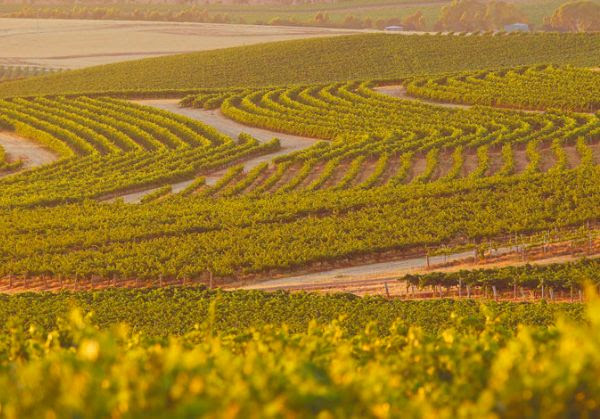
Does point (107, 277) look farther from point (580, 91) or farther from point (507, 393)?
point (580, 91)

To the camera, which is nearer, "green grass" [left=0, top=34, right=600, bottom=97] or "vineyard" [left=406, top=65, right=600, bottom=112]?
"vineyard" [left=406, top=65, right=600, bottom=112]

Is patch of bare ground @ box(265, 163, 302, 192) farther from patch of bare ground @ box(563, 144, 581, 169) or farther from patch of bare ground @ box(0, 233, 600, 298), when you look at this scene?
patch of bare ground @ box(0, 233, 600, 298)

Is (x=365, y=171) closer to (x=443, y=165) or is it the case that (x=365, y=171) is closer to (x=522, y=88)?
→ (x=443, y=165)

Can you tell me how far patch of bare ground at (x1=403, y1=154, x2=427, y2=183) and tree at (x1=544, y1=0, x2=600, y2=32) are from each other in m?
118

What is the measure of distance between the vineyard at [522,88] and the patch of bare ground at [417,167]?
22409mm

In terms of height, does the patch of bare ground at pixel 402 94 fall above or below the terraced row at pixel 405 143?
above

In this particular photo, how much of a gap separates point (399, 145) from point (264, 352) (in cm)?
6463

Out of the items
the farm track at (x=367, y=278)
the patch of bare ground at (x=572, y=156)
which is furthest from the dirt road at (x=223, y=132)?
the patch of bare ground at (x=572, y=156)

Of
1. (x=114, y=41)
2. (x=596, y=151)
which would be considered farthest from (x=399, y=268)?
(x=114, y=41)

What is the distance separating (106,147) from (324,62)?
49.6 meters

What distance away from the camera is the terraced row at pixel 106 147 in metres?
76.9

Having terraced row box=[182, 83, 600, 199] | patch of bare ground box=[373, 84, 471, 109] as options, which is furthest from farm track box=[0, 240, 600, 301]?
patch of bare ground box=[373, 84, 471, 109]

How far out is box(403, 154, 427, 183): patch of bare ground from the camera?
75.3 meters

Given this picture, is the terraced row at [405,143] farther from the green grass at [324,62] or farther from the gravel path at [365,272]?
the green grass at [324,62]
